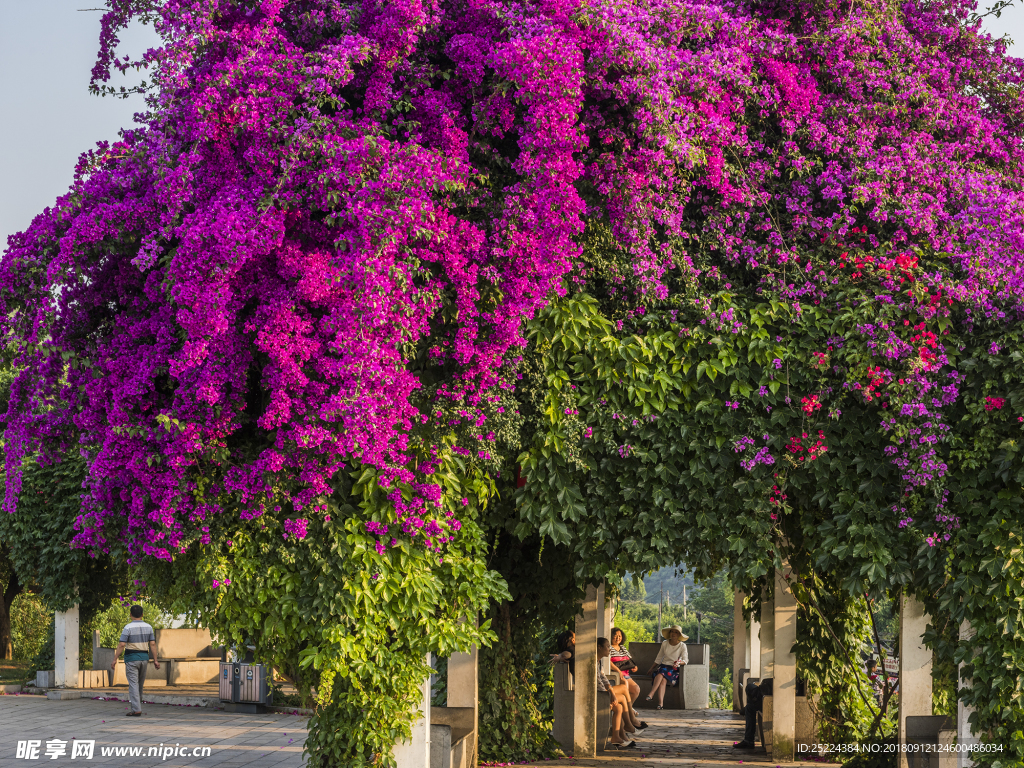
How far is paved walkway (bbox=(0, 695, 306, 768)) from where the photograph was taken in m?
9.45

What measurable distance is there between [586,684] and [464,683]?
2702mm

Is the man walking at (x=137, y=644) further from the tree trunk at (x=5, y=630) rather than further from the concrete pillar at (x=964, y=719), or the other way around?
the tree trunk at (x=5, y=630)

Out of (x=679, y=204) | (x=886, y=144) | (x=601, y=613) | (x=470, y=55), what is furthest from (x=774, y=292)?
(x=601, y=613)

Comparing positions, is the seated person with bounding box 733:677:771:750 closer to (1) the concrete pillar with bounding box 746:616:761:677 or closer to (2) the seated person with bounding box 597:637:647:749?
(2) the seated person with bounding box 597:637:647:749

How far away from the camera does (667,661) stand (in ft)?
51.2

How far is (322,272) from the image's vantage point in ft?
17.8

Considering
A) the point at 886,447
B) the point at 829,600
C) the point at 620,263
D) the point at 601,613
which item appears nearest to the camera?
the point at 886,447

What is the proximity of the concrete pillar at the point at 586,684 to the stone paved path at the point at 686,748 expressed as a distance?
0.19 m

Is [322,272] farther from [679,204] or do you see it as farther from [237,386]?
[679,204]

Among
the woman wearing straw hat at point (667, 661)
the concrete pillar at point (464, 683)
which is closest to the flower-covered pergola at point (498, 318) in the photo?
the concrete pillar at point (464, 683)

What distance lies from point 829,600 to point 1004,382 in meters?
5.13

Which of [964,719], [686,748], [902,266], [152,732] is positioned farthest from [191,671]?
[902,266]

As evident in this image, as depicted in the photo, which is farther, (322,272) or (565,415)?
(565,415)

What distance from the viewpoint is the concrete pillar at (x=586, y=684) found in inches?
399
